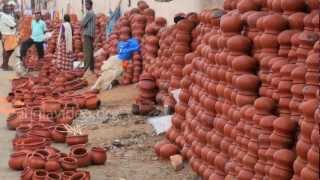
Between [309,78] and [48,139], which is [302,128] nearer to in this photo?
[309,78]

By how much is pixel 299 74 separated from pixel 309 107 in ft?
1.47

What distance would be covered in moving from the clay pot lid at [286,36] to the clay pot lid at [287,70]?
0.24m

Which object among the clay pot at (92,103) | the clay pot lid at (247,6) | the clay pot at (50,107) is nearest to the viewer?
the clay pot lid at (247,6)

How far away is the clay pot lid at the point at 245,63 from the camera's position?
5840mm

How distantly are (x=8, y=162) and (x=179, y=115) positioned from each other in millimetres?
2116

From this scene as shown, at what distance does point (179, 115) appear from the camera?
8.02 m

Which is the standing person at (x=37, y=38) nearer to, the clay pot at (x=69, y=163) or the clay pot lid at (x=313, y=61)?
the clay pot at (x=69, y=163)

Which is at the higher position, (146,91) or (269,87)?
(269,87)

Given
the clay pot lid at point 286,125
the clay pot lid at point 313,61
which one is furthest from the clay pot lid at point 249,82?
the clay pot lid at point 313,61

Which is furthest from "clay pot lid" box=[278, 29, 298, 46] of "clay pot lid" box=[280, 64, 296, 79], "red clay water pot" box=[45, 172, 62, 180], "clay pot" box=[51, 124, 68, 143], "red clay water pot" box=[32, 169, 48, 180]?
"clay pot" box=[51, 124, 68, 143]

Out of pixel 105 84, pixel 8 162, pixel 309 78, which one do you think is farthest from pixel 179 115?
pixel 105 84

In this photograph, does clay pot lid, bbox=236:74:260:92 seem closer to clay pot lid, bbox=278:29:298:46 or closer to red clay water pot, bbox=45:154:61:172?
clay pot lid, bbox=278:29:298:46

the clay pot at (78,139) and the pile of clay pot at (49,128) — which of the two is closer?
the pile of clay pot at (49,128)

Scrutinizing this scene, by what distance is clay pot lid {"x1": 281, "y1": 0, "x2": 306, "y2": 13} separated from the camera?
17.5 ft
